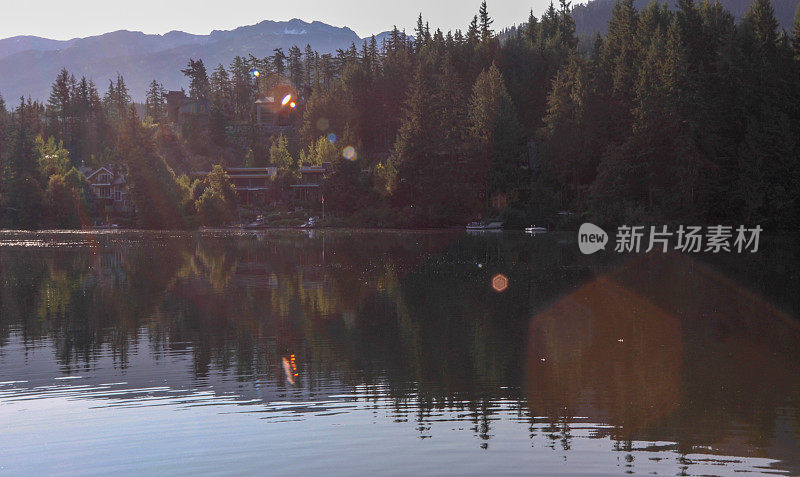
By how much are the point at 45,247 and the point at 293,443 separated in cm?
6582

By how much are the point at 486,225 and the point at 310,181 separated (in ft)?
138

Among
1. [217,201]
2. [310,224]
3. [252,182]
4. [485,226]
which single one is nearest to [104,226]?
[217,201]

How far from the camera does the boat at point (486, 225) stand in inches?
3842

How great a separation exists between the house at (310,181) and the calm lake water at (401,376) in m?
88.0

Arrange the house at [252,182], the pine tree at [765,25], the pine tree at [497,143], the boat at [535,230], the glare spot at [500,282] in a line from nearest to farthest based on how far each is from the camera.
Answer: the glare spot at [500,282], the pine tree at [765,25], the boat at [535,230], the pine tree at [497,143], the house at [252,182]

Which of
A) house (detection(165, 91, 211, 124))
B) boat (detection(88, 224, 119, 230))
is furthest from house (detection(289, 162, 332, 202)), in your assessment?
house (detection(165, 91, 211, 124))

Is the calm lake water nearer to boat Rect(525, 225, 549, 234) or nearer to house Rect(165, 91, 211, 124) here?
boat Rect(525, 225, 549, 234)

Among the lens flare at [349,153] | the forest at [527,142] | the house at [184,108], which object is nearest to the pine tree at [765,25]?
the forest at [527,142]

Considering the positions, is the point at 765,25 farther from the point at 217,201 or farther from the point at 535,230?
the point at 217,201

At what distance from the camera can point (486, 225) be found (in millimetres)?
99250

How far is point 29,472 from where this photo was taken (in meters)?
12.1

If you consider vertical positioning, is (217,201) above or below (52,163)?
below

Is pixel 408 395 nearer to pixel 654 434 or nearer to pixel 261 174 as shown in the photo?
pixel 654 434

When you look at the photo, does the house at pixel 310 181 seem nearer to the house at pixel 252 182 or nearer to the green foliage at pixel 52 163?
the house at pixel 252 182
